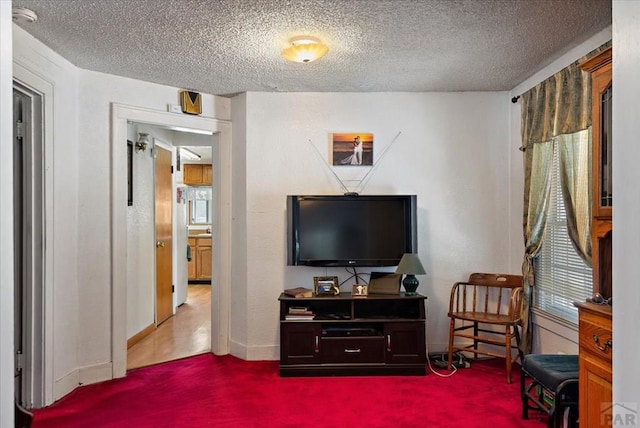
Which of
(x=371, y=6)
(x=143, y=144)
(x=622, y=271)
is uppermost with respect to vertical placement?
(x=371, y=6)

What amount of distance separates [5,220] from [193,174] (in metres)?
7.54

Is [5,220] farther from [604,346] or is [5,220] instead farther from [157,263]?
[157,263]

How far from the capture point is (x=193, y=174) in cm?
812

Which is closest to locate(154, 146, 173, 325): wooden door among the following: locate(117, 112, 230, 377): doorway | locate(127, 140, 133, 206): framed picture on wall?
locate(117, 112, 230, 377): doorway

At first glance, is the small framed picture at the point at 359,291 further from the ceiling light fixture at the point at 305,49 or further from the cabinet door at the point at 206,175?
the cabinet door at the point at 206,175

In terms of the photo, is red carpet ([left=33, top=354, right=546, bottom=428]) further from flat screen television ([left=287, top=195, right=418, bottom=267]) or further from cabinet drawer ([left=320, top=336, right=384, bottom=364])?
flat screen television ([left=287, top=195, right=418, bottom=267])

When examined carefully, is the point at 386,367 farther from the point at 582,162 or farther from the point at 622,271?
the point at 622,271

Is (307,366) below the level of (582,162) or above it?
below

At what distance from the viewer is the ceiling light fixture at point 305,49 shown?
2619mm

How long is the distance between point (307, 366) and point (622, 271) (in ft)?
8.98

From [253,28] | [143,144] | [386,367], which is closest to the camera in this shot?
[253,28]

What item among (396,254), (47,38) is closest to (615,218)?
(396,254)

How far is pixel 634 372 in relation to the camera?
0.91 meters

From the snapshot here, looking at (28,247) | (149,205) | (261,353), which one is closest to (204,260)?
(149,205)
